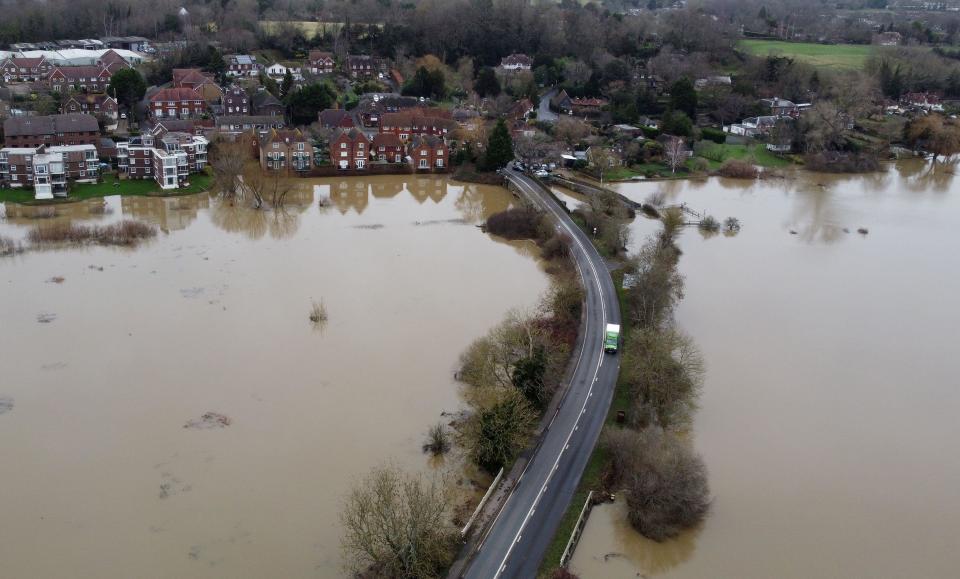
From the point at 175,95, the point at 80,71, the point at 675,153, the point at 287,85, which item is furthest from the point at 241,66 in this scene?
the point at 675,153

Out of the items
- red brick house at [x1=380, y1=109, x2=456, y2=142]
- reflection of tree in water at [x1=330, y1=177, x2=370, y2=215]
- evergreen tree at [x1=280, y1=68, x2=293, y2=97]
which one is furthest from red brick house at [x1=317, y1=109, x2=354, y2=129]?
reflection of tree in water at [x1=330, y1=177, x2=370, y2=215]

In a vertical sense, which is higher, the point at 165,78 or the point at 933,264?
the point at 165,78

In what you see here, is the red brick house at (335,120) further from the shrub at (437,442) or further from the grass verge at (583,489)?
the shrub at (437,442)

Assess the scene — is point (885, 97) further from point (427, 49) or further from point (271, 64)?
point (271, 64)

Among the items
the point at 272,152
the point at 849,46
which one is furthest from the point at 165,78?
the point at 849,46

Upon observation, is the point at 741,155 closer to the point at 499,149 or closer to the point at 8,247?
the point at 499,149

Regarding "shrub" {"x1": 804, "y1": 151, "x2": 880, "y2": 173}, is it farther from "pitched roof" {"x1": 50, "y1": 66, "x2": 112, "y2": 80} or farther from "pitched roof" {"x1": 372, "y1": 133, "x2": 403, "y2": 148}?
"pitched roof" {"x1": 50, "y1": 66, "x2": 112, "y2": 80}

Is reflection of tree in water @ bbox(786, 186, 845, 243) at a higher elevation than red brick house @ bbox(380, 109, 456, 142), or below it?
below
